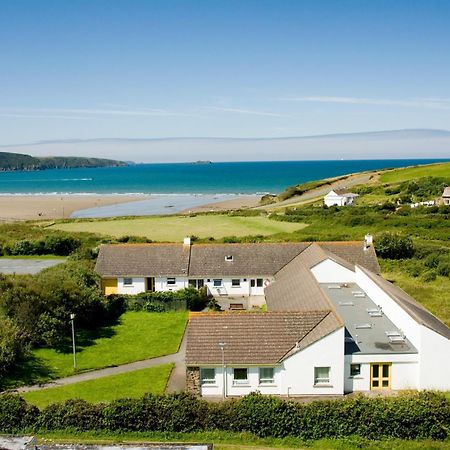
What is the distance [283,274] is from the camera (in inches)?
1566

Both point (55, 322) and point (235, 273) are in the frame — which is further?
point (235, 273)

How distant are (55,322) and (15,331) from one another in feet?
10.6

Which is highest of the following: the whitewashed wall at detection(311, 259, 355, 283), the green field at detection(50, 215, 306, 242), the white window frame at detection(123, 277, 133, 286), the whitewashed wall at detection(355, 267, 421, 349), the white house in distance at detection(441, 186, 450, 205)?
the white house in distance at detection(441, 186, 450, 205)

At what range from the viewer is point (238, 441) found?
19.6 metres

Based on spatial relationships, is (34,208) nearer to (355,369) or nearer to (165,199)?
(165,199)

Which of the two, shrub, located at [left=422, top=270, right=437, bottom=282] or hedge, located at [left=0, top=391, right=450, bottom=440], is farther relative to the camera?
shrub, located at [left=422, top=270, right=437, bottom=282]

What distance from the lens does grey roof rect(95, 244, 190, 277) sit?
4169cm

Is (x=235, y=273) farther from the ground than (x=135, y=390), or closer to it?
farther from the ground

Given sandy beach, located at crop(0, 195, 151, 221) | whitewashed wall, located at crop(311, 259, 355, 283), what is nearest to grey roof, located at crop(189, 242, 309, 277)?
whitewashed wall, located at crop(311, 259, 355, 283)

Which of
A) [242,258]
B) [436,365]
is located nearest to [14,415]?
[436,365]

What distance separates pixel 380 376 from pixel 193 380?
820 centimetres

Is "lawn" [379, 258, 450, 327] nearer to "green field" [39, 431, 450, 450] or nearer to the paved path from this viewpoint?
"green field" [39, 431, 450, 450]

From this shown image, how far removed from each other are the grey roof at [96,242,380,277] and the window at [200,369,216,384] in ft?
56.4

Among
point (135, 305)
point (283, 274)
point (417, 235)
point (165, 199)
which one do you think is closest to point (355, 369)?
point (283, 274)
